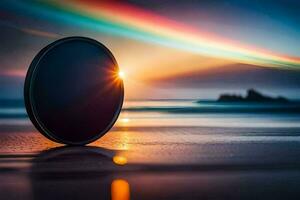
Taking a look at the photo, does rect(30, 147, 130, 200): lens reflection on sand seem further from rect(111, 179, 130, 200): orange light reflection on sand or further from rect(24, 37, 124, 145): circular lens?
rect(24, 37, 124, 145): circular lens

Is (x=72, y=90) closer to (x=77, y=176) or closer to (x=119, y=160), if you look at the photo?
(x=119, y=160)

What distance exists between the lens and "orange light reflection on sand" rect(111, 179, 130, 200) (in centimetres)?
516

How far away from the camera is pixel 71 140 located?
9188mm

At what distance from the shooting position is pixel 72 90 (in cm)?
887

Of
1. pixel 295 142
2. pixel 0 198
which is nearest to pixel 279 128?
pixel 295 142

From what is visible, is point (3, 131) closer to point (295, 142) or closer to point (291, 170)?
point (295, 142)

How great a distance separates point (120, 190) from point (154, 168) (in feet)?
4.59

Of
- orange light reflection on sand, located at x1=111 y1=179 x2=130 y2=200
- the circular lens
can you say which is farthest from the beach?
the circular lens

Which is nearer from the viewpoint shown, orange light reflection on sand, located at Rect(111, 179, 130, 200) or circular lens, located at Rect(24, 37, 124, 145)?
orange light reflection on sand, located at Rect(111, 179, 130, 200)

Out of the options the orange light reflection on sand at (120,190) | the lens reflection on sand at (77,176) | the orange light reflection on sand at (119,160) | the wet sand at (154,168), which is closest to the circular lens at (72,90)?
the wet sand at (154,168)

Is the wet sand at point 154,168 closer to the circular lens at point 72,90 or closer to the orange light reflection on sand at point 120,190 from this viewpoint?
the orange light reflection on sand at point 120,190

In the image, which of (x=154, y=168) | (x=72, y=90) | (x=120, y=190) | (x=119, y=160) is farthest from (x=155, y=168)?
(x=72, y=90)

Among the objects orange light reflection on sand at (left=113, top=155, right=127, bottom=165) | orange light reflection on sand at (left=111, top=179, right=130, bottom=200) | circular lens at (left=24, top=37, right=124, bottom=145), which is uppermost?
circular lens at (left=24, top=37, right=124, bottom=145)

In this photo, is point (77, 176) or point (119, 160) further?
point (119, 160)
